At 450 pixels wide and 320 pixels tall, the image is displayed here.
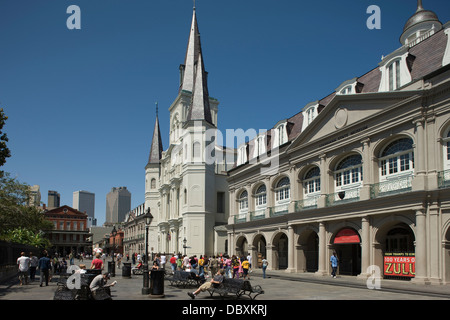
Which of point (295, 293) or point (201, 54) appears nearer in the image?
point (295, 293)

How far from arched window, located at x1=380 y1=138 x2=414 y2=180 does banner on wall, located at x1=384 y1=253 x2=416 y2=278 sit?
425 cm

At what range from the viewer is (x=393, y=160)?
2348 centimetres

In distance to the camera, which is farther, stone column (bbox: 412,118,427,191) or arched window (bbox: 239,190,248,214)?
arched window (bbox: 239,190,248,214)

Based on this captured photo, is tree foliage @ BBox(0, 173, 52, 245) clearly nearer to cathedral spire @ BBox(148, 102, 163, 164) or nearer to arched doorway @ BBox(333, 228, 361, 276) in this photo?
arched doorway @ BBox(333, 228, 361, 276)

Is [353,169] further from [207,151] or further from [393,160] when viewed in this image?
[207,151]

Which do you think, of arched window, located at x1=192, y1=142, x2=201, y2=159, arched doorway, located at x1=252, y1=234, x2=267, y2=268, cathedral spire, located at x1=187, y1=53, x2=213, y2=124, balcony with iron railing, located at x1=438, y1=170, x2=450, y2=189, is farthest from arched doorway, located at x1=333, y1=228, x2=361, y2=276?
cathedral spire, located at x1=187, y1=53, x2=213, y2=124

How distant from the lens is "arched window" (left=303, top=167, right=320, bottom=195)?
97.8ft

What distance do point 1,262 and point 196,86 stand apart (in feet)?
114

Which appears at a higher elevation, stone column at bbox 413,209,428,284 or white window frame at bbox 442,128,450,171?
white window frame at bbox 442,128,450,171

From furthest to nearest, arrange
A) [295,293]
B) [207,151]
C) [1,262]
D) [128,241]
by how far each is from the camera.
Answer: [128,241] → [207,151] → [1,262] → [295,293]

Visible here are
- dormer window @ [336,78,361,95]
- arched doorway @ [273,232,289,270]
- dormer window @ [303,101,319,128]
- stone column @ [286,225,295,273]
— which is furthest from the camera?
arched doorway @ [273,232,289,270]

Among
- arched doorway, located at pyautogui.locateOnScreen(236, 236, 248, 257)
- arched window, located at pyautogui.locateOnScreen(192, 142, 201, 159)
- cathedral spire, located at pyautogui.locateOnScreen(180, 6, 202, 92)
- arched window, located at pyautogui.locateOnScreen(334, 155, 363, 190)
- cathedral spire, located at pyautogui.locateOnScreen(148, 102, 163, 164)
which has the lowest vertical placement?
arched doorway, located at pyautogui.locateOnScreen(236, 236, 248, 257)

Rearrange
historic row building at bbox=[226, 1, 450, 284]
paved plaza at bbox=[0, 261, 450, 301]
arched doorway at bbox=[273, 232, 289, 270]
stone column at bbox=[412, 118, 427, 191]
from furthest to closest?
arched doorway at bbox=[273, 232, 289, 270] → stone column at bbox=[412, 118, 427, 191] → historic row building at bbox=[226, 1, 450, 284] → paved plaza at bbox=[0, 261, 450, 301]
